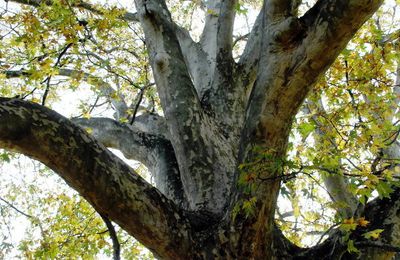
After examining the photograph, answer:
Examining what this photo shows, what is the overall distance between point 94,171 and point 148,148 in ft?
6.25

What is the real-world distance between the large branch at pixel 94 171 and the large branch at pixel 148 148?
954mm

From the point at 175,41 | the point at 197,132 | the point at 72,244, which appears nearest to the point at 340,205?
the point at 197,132

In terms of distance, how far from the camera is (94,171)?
2.43m

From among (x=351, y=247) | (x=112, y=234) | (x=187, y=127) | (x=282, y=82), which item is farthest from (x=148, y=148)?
(x=351, y=247)

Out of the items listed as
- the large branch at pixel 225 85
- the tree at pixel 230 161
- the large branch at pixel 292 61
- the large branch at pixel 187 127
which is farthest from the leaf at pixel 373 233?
the large branch at pixel 225 85

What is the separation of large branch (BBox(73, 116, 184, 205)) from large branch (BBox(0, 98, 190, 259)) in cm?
95

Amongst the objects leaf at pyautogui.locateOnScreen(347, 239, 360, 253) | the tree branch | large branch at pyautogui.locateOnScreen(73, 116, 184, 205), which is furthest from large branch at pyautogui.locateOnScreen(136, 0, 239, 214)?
leaf at pyautogui.locateOnScreen(347, 239, 360, 253)

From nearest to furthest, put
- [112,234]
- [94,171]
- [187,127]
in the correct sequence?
[94,171] < [112,234] < [187,127]

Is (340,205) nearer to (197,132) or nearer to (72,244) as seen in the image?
(197,132)

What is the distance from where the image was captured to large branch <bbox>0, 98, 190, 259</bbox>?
7.59ft

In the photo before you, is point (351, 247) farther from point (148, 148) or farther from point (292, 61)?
point (148, 148)

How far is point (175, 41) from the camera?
12.6 feet

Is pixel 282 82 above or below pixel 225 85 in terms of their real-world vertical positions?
below

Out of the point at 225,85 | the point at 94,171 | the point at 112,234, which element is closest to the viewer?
the point at 94,171
